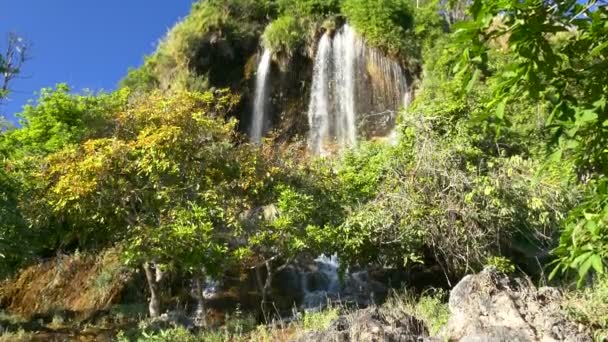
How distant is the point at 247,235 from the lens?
370 inches

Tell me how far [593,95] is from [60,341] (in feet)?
26.8

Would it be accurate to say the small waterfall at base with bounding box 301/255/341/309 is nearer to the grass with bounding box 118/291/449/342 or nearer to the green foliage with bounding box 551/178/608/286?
the grass with bounding box 118/291/449/342

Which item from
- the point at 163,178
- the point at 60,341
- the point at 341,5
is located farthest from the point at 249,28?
the point at 60,341

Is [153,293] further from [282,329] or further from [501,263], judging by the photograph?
[501,263]

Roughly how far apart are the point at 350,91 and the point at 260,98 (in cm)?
342

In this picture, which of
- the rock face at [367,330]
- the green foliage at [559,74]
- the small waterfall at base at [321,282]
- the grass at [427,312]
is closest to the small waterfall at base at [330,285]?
the small waterfall at base at [321,282]

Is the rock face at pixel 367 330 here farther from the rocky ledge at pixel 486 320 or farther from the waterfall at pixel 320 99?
the waterfall at pixel 320 99

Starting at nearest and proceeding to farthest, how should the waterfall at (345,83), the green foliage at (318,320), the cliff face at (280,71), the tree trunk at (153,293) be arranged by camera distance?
1. the green foliage at (318,320)
2. the tree trunk at (153,293)
3. the waterfall at (345,83)
4. the cliff face at (280,71)

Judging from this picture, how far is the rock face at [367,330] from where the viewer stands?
513 centimetres

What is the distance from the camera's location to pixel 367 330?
5188 mm

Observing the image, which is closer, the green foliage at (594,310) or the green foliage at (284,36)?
the green foliage at (594,310)

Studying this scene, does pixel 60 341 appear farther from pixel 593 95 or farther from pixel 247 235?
pixel 593 95

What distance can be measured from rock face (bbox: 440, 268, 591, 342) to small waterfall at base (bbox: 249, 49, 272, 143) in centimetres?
1425

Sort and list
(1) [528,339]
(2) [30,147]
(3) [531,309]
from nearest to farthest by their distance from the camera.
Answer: (1) [528,339] < (3) [531,309] < (2) [30,147]
